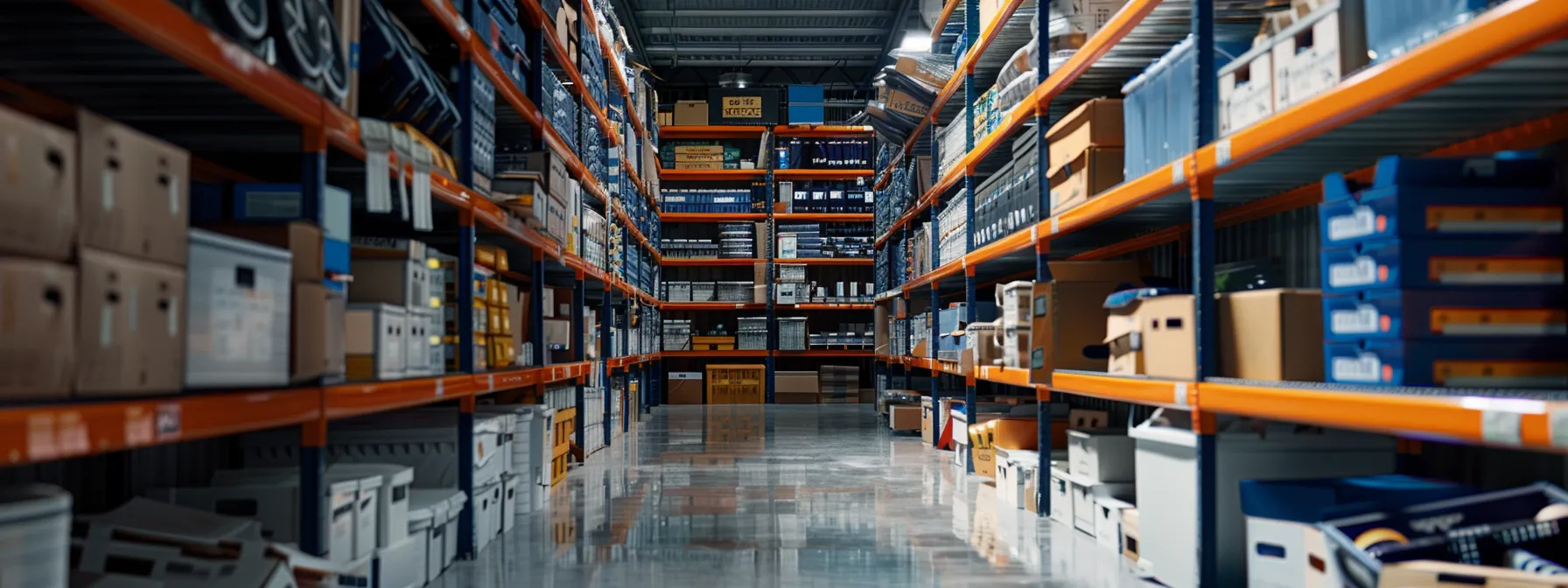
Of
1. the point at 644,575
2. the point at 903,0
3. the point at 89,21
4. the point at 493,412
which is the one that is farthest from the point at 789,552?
the point at 903,0

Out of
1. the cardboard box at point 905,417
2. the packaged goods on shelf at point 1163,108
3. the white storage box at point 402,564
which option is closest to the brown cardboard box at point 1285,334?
the packaged goods on shelf at point 1163,108

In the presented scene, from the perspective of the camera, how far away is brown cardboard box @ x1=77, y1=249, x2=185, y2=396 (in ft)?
4.13

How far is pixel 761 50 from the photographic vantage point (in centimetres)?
1058

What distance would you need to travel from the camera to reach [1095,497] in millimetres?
3273

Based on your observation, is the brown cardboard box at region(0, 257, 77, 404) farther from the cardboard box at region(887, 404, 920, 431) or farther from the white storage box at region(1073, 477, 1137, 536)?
the cardboard box at region(887, 404, 920, 431)

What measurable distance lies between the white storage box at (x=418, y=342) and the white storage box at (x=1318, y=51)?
2.21 metres

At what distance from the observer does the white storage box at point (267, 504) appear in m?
2.09

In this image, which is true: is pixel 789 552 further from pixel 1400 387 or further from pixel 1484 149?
pixel 1484 149

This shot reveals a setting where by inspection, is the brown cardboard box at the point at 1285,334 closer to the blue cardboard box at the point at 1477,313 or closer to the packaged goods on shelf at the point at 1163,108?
the blue cardboard box at the point at 1477,313

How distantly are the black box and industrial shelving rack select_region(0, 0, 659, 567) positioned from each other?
758 cm

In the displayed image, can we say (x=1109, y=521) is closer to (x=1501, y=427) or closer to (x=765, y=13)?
(x=1501, y=427)

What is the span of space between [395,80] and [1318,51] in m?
2.29

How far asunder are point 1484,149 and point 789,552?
7.26ft

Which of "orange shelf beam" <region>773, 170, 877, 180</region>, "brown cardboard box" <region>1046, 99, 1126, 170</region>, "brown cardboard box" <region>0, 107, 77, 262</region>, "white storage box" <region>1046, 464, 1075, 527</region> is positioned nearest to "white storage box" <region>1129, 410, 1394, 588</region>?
"white storage box" <region>1046, 464, 1075, 527</region>
